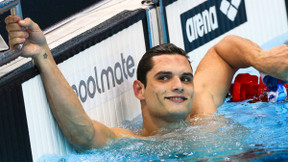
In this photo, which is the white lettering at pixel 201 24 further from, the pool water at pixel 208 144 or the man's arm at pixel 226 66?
the pool water at pixel 208 144

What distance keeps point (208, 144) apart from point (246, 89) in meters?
0.84

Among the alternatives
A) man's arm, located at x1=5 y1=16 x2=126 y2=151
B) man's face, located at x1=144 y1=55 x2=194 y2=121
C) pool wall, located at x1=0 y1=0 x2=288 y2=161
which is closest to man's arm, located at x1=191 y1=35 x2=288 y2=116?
man's face, located at x1=144 y1=55 x2=194 y2=121

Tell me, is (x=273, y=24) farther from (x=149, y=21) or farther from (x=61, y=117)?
(x=61, y=117)

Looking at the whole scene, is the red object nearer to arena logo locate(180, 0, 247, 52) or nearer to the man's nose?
arena logo locate(180, 0, 247, 52)

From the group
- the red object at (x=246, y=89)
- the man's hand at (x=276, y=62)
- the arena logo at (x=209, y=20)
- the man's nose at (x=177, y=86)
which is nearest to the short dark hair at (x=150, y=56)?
the man's nose at (x=177, y=86)

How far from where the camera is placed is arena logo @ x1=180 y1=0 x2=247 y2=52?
3623 millimetres

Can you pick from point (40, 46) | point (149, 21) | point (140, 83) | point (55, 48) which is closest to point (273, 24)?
point (149, 21)

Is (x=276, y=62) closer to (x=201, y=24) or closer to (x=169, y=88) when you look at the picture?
(x=169, y=88)

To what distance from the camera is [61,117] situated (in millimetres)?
2389

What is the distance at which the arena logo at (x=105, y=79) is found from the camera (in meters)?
2.74

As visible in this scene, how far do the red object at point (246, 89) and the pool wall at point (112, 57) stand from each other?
0.46 m

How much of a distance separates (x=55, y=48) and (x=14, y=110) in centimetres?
45

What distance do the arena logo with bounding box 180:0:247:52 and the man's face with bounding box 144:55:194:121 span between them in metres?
0.90

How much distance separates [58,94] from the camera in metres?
2.34
